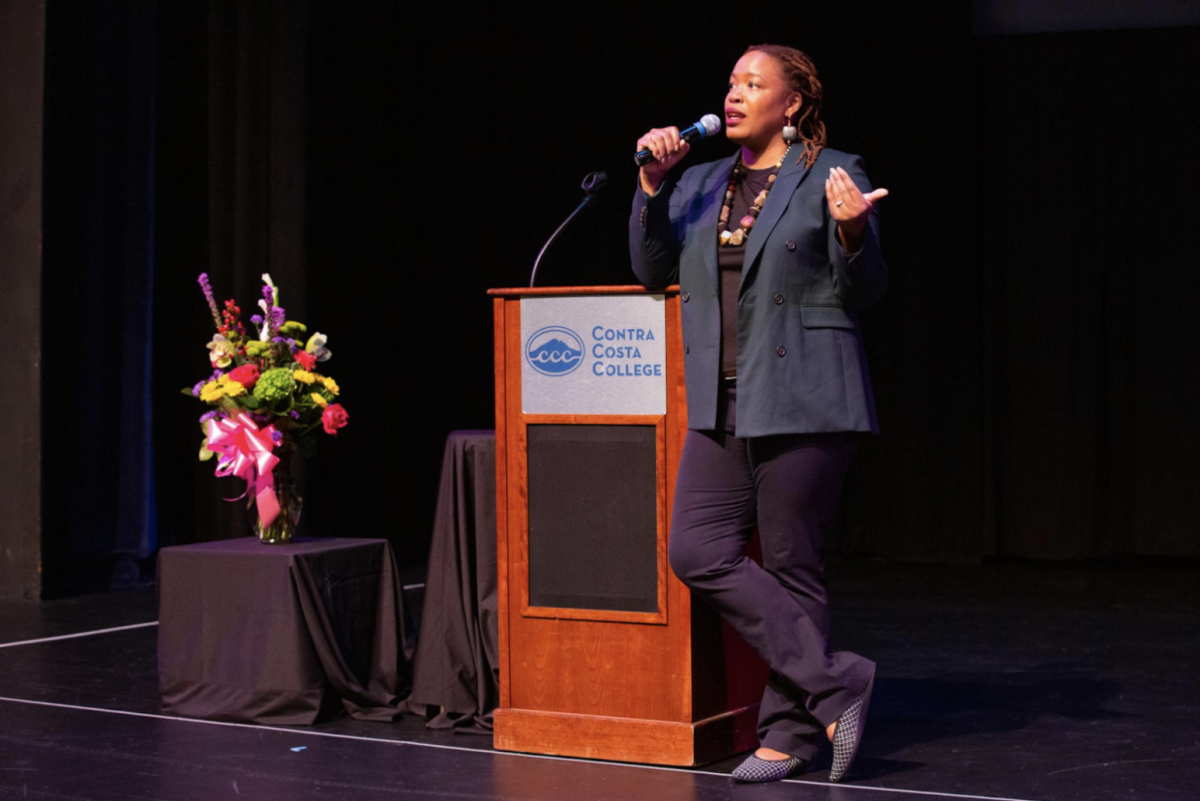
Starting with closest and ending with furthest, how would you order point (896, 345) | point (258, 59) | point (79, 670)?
point (79, 670) < point (258, 59) < point (896, 345)

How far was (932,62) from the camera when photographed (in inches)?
254

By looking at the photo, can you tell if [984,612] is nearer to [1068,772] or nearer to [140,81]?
[1068,772]

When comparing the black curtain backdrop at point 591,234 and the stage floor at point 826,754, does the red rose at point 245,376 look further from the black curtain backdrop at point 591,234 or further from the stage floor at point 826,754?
the black curtain backdrop at point 591,234

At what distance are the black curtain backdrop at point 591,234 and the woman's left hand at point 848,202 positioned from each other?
3.82 m

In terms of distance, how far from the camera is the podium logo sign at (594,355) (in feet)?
9.90

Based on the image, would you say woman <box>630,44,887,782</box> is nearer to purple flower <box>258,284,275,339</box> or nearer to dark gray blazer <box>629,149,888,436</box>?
dark gray blazer <box>629,149,888,436</box>

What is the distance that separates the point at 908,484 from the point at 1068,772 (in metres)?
3.82

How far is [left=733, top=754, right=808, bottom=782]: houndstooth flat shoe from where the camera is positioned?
2.80 meters

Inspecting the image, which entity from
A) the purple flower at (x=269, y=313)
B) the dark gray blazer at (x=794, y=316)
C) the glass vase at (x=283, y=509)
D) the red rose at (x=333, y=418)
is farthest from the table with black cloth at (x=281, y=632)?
the dark gray blazer at (x=794, y=316)

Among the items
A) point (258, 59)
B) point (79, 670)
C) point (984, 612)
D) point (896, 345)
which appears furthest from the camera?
point (896, 345)

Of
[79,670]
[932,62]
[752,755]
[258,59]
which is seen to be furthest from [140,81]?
[752,755]

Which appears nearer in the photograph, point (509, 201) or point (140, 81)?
point (140, 81)

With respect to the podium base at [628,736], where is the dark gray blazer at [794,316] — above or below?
above

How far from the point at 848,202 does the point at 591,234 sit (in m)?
4.31
